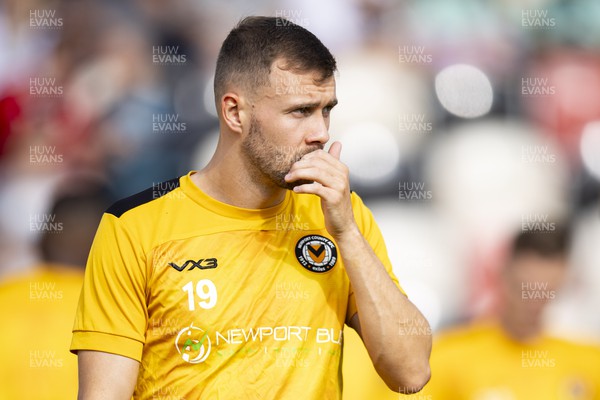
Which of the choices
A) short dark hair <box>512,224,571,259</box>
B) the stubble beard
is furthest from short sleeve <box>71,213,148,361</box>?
short dark hair <box>512,224,571,259</box>

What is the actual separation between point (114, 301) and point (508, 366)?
2699 mm

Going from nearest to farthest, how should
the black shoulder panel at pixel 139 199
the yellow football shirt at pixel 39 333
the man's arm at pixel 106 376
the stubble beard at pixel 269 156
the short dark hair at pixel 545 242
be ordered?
the man's arm at pixel 106 376 → the stubble beard at pixel 269 156 → the black shoulder panel at pixel 139 199 → the yellow football shirt at pixel 39 333 → the short dark hair at pixel 545 242

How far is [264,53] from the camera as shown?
254 cm

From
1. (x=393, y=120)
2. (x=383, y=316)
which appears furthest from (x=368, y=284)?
(x=393, y=120)

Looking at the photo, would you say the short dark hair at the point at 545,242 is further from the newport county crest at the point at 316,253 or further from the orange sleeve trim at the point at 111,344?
the orange sleeve trim at the point at 111,344

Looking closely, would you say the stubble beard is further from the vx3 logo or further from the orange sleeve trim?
the orange sleeve trim

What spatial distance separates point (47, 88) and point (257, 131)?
7.43ft

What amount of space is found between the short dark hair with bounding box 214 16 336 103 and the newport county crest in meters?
0.45

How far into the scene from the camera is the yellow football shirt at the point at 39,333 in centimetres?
436

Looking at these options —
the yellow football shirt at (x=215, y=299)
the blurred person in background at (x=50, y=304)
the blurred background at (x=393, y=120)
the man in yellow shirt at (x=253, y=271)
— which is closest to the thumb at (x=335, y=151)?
the man in yellow shirt at (x=253, y=271)

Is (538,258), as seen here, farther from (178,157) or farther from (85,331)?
(85,331)

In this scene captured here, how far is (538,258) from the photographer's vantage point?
4.54 meters

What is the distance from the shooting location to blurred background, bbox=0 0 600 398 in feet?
14.6

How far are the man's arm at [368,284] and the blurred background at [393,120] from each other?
2065mm
